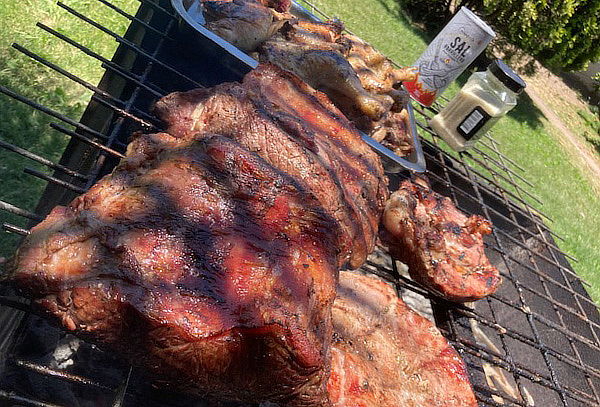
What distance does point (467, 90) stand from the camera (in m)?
4.67

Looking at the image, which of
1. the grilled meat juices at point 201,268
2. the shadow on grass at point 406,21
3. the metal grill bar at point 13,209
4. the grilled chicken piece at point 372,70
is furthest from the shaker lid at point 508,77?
the shadow on grass at point 406,21

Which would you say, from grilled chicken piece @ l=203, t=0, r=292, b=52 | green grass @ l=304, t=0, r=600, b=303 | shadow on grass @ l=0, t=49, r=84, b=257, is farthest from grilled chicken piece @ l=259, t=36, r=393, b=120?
green grass @ l=304, t=0, r=600, b=303

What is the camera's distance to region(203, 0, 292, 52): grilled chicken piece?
3.30 meters

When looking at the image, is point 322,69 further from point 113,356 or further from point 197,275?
point 113,356

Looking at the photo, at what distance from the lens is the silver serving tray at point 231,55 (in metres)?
3.11

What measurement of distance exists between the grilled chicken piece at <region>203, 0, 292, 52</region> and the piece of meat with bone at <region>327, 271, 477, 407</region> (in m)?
1.92

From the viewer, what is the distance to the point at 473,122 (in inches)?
185

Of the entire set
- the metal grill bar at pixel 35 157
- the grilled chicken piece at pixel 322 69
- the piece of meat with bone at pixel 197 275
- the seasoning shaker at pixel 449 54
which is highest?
the seasoning shaker at pixel 449 54

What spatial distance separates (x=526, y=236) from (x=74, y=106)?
15.8 ft

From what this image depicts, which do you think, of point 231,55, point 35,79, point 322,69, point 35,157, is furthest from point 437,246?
point 35,79

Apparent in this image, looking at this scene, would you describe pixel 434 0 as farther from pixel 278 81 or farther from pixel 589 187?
pixel 278 81

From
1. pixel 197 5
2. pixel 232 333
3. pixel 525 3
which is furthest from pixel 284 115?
pixel 525 3

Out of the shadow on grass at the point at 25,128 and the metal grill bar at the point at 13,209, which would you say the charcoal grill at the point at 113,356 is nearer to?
the metal grill bar at the point at 13,209

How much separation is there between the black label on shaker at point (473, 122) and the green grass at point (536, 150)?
385cm
